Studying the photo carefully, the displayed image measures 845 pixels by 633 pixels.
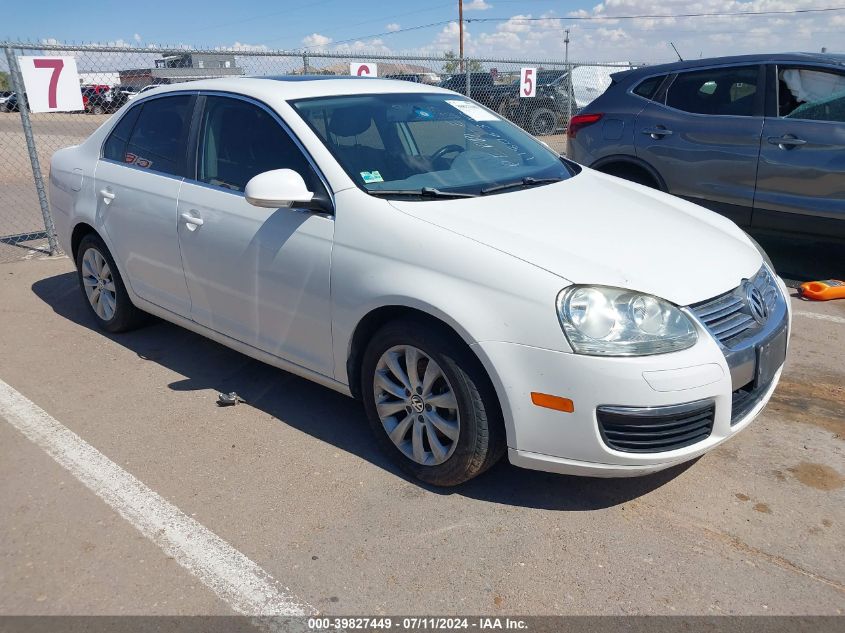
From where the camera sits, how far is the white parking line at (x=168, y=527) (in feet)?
8.71

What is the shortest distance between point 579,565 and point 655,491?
0.65 metres

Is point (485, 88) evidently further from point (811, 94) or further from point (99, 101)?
point (811, 94)

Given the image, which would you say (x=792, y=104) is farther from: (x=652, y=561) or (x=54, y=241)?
(x=54, y=241)

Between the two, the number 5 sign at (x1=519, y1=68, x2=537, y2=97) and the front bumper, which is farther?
the number 5 sign at (x1=519, y1=68, x2=537, y2=97)

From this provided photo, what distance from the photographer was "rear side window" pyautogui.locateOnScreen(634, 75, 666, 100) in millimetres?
6852

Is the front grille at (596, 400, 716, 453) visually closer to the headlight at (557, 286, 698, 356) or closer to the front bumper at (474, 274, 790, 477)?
the front bumper at (474, 274, 790, 477)

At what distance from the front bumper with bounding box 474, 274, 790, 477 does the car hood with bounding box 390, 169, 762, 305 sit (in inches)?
11.2

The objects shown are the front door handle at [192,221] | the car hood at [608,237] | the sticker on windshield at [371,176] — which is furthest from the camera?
the front door handle at [192,221]

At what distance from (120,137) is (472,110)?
90.0 inches

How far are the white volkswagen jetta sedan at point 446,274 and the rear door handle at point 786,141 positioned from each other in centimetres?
257

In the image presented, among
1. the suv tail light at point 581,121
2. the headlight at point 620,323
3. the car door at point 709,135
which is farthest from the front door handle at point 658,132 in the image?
the headlight at point 620,323

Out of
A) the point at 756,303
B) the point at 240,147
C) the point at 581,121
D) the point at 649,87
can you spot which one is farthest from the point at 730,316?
the point at 581,121

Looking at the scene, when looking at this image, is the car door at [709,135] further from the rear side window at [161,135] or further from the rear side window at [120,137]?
the rear side window at [120,137]

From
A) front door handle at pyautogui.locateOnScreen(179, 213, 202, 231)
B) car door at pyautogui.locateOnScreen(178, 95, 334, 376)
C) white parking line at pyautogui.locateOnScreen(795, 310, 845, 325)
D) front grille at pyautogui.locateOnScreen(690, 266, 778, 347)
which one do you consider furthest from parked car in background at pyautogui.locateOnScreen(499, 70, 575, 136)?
front grille at pyautogui.locateOnScreen(690, 266, 778, 347)
